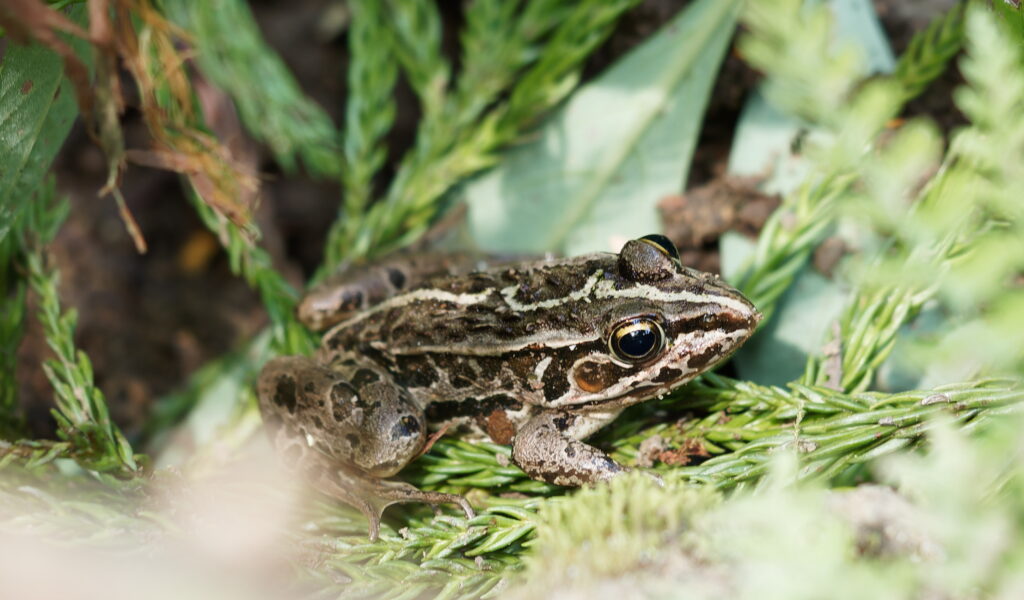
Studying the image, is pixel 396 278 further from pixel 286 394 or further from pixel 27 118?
pixel 27 118

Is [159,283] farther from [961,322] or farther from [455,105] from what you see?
[961,322]

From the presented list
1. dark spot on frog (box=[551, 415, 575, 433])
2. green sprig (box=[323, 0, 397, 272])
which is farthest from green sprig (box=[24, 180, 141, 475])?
dark spot on frog (box=[551, 415, 575, 433])

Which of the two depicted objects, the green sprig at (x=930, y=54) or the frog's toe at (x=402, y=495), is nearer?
the frog's toe at (x=402, y=495)

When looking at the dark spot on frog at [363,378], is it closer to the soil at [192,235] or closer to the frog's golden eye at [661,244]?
the frog's golden eye at [661,244]

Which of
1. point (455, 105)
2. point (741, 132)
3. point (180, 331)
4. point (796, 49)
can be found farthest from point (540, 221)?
point (180, 331)

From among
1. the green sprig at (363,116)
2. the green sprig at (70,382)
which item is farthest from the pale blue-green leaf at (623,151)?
the green sprig at (70,382)

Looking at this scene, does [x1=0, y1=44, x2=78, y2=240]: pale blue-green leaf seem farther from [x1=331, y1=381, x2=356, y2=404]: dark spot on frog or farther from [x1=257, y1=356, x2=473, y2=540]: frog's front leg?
[x1=331, y1=381, x2=356, y2=404]: dark spot on frog

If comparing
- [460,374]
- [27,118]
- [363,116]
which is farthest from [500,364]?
[27,118]
